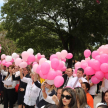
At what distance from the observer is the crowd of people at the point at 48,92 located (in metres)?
2.34

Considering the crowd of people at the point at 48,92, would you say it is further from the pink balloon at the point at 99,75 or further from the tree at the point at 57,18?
the tree at the point at 57,18

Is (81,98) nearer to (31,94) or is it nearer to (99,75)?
(31,94)

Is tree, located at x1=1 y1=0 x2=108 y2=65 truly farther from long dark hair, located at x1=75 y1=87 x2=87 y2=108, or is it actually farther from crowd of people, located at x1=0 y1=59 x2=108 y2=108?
long dark hair, located at x1=75 y1=87 x2=87 y2=108

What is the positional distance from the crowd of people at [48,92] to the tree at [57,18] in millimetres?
7859

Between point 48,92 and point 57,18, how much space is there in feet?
41.9

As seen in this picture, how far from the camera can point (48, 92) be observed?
3.34 meters

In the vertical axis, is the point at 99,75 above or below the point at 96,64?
below

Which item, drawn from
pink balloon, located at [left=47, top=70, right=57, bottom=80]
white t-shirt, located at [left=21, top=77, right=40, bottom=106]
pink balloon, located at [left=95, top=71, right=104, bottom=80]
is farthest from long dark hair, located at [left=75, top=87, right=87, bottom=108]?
pink balloon, located at [left=95, top=71, right=104, bottom=80]

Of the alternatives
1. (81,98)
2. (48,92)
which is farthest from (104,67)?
(81,98)

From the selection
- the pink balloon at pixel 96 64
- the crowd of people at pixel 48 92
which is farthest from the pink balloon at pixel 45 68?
the pink balloon at pixel 96 64

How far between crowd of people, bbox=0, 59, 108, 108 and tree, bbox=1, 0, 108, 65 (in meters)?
7.86

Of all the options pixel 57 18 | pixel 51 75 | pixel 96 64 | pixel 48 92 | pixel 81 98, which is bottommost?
pixel 81 98

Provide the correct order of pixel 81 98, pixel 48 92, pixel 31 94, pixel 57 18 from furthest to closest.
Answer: pixel 57 18 → pixel 31 94 → pixel 48 92 → pixel 81 98

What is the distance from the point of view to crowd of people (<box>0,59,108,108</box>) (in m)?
2.34
